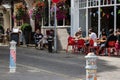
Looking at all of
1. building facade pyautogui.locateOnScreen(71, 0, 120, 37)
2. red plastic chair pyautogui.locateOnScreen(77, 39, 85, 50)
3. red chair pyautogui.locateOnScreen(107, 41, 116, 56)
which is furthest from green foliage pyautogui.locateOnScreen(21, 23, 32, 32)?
red chair pyautogui.locateOnScreen(107, 41, 116, 56)

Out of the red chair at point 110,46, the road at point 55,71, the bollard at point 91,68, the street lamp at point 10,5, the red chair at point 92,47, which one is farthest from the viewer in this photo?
the street lamp at point 10,5

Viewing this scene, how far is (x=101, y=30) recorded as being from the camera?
1013 inches

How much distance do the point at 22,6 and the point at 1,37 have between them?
4.16 metres

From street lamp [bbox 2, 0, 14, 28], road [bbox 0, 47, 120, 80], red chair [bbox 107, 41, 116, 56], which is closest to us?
road [bbox 0, 47, 120, 80]

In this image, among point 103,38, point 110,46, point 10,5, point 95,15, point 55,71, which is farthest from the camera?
point 10,5

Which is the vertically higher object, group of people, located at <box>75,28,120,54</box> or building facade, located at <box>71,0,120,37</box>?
building facade, located at <box>71,0,120,37</box>

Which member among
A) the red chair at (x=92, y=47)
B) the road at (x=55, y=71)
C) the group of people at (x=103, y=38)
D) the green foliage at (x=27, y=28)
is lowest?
the road at (x=55, y=71)

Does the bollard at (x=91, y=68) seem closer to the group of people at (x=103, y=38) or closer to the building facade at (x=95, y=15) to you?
the group of people at (x=103, y=38)

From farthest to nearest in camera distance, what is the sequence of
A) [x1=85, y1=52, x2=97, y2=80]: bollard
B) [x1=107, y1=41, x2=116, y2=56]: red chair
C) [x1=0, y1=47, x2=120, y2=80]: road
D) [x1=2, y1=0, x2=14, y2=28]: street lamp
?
[x1=2, y1=0, x2=14, y2=28]: street lamp
[x1=107, y1=41, x2=116, y2=56]: red chair
[x1=0, y1=47, x2=120, y2=80]: road
[x1=85, y1=52, x2=97, y2=80]: bollard

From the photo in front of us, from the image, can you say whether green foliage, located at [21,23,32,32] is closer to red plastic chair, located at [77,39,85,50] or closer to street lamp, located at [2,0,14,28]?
street lamp, located at [2,0,14,28]

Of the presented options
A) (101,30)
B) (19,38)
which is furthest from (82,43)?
(19,38)

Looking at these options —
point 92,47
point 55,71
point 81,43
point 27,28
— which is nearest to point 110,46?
point 92,47

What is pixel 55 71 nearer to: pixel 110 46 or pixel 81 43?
pixel 110 46

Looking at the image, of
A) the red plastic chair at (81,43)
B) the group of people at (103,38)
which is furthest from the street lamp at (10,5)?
the red plastic chair at (81,43)
